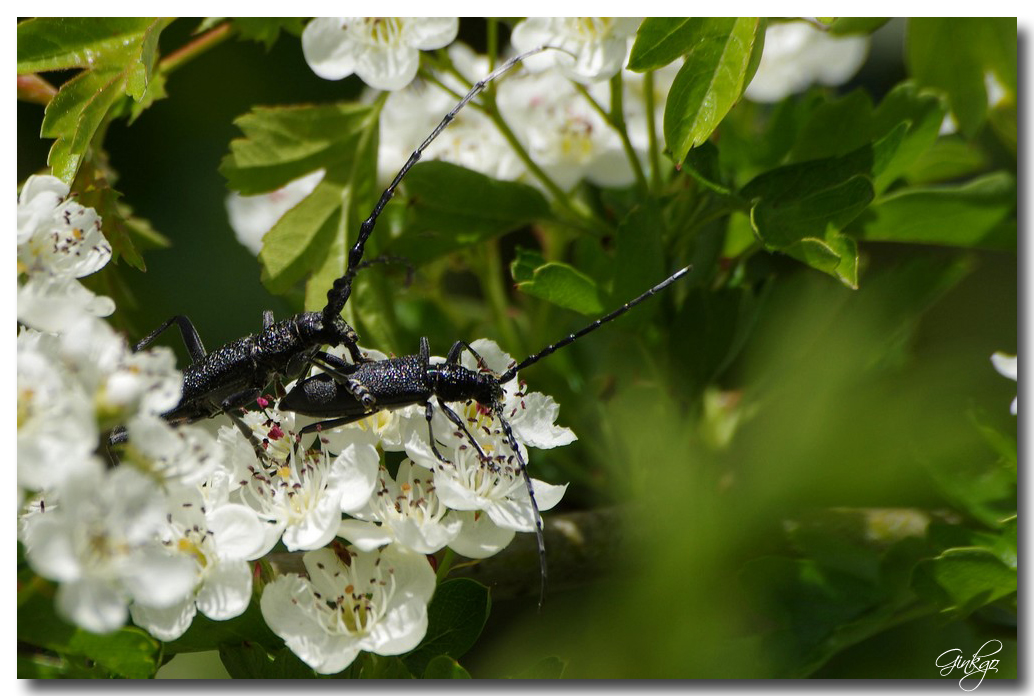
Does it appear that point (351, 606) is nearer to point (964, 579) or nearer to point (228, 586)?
point (228, 586)

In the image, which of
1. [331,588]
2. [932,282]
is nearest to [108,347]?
[331,588]

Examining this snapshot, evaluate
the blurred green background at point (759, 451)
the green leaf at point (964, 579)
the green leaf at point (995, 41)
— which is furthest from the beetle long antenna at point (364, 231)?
the green leaf at point (964, 579)

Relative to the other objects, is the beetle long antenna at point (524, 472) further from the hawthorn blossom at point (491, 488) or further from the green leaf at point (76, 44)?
the green leaf at point (76, 44)

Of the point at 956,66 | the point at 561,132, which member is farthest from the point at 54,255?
the point at 956,66

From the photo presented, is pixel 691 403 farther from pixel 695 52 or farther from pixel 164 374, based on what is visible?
pixel 164 374

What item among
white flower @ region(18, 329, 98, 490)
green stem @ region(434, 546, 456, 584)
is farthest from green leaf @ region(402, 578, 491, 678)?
white flower @ region(18, 329, 98, 490)

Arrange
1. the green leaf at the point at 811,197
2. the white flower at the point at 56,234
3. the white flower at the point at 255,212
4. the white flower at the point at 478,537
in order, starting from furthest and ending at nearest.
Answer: the white flower at the point at 255,212, the green leaf at the point at 811,197, the white flower at the point at 478,537, the white flower at the point at 56,234
